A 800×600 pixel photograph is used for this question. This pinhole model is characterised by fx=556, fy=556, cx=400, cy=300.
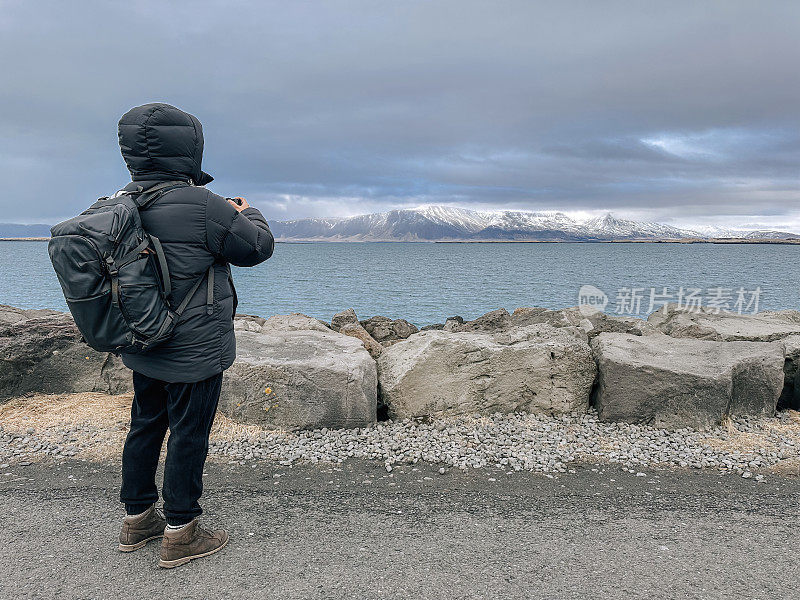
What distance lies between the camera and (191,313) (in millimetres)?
3680

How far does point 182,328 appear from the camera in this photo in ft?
12.0

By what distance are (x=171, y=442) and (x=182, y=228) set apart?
148 centimetres

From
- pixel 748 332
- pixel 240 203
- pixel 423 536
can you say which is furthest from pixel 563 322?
pixel 240 203

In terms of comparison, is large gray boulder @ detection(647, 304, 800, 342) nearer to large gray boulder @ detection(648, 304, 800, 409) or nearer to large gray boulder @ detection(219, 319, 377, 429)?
large gray boulder @ detection(648, 304, 800, 409)

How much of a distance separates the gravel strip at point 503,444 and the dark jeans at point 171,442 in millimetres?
1806

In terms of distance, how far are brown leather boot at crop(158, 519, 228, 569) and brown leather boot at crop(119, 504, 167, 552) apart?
0.16 meters

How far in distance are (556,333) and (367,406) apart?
2901mm

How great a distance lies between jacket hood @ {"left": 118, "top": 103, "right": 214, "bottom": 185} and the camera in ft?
11.8

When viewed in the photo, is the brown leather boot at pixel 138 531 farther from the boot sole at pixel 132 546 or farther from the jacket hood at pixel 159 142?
the jacket hood at pixel 159 142

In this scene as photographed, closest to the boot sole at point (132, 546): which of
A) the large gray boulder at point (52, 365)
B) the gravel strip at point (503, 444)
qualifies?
the gravel strip at point (503, 444)

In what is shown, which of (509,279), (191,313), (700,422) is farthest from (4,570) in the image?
(509,279)

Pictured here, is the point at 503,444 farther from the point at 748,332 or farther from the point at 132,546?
the point at 748,332

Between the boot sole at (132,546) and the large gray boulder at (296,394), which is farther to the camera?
the large gray boulder at (296,394)

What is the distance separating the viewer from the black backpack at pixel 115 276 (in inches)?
127
